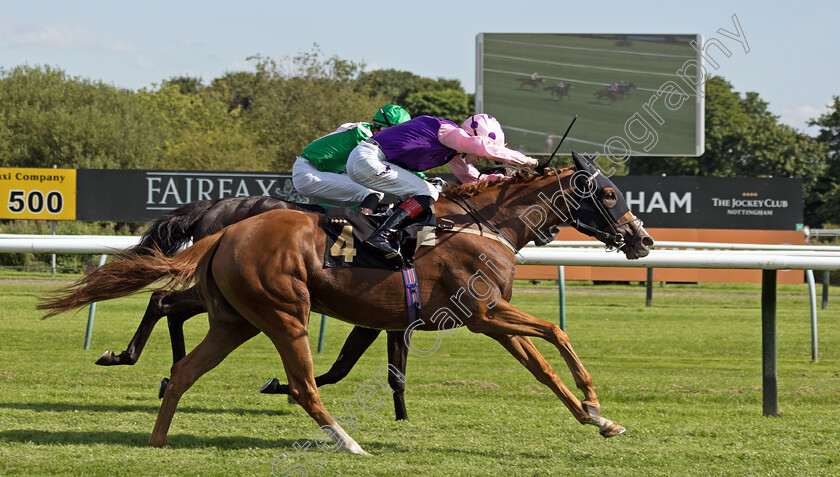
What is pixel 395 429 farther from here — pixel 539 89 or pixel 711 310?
pixel 539 89

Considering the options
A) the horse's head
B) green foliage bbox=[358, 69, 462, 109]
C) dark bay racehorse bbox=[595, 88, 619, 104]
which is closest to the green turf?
the horse's head

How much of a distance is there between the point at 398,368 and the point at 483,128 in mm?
1593

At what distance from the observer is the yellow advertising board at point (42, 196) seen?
18.3 m

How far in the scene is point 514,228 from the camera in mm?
4715

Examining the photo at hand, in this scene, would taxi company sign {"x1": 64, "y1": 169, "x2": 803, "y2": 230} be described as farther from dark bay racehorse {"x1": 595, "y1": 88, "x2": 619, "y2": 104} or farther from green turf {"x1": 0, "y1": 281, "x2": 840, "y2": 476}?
green turf {"x1": 0, "y1": 281, "x2": 840, "y2": 476}

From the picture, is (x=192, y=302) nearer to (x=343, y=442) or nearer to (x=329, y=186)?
(x=329, y=186)

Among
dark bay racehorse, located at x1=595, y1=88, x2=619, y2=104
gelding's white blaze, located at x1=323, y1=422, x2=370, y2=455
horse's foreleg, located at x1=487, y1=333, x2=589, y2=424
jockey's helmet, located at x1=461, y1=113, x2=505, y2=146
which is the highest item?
dark bay racehorse, located at x1=595, y1=88, x2=619, y2=104

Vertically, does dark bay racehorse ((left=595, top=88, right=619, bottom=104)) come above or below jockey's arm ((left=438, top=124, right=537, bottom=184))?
above

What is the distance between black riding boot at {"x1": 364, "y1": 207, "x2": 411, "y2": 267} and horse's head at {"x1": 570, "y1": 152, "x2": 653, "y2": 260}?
0.92 meters

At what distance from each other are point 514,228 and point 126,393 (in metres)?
3.00

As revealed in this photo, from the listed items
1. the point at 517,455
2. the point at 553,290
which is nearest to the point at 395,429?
the point at 517,455

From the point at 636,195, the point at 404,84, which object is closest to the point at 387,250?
the point at 636,195

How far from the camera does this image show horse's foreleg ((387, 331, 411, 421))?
5.28 metres

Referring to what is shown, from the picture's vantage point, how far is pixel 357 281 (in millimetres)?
4387
